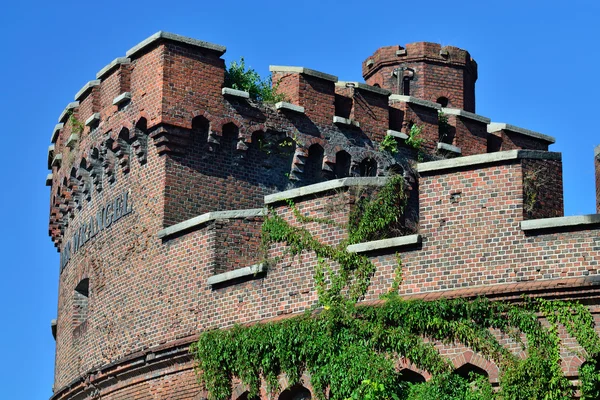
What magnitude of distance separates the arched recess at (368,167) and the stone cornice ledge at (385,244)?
6.09 m

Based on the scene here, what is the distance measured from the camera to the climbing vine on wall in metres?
20.8

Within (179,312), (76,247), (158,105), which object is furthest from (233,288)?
(76,247)

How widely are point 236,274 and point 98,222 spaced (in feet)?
18.8

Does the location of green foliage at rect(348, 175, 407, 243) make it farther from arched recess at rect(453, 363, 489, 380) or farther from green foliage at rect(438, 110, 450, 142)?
green foliage at rect(438, 110, 450, 142)

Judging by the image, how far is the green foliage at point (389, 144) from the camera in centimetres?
2955

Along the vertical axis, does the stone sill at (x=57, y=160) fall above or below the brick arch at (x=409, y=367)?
above

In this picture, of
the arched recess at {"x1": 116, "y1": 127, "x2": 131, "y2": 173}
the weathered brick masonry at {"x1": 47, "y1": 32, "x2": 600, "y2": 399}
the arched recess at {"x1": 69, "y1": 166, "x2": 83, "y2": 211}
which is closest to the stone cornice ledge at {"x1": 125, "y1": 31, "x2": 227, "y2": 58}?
the weathered brick masonry at {"x1": 47, "y1": 32, "x2": 600, "y2": 399}

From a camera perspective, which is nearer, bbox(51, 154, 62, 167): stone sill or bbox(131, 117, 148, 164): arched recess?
Result: bbox(131, 117, 148, 164): arched recess

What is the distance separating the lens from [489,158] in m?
22.1

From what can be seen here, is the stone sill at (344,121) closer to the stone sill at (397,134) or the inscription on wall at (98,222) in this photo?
the stone sill at (397,134)

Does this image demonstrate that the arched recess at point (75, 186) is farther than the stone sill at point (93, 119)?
Yes

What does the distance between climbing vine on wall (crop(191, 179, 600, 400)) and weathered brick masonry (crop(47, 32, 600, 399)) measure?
0.20 m

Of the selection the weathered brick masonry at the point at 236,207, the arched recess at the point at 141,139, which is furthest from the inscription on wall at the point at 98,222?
the arched recess at the point at 141,139

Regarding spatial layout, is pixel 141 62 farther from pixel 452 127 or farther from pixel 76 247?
pixel 452 127
